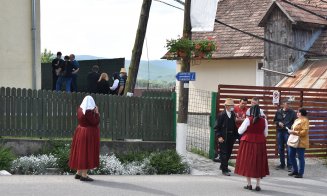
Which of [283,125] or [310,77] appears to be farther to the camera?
[310,77]

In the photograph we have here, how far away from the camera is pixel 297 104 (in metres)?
17.1

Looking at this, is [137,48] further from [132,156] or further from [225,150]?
[225,150]

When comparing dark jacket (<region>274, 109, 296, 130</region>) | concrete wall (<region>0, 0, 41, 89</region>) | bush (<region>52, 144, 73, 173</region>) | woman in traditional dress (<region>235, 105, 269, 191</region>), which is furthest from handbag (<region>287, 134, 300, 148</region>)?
concrete wall (<region>0, 0, 41, 89</region>)

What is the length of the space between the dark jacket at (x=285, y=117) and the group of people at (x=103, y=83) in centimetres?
528

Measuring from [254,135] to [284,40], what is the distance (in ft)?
45.6

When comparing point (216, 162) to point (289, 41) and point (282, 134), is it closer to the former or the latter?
point (282, 134)

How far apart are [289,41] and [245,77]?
494 centimetres

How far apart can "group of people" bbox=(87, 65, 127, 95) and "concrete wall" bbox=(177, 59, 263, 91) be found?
10.2m

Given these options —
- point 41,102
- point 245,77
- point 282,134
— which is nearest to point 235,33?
point 245,77

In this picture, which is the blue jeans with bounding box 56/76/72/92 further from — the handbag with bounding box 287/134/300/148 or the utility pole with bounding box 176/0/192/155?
the handbag with bounding box 287/134/300/148

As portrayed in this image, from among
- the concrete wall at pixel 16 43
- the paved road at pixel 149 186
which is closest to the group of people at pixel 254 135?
the paved road at pixel 149 186

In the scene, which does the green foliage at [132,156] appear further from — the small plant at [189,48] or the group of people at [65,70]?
the group of people at [65,70]

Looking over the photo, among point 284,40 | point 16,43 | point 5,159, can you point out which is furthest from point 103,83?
point 284,40

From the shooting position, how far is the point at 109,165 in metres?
13.3
